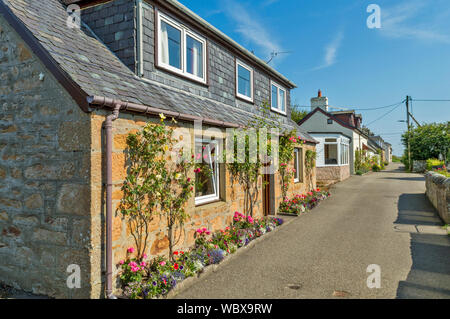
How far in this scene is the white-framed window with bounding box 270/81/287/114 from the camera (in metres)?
12.9

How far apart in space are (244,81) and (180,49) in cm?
377

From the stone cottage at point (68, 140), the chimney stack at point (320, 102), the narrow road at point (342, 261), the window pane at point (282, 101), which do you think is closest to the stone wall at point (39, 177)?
the stone cottage at point (68, 140)

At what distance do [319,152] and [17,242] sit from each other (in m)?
19.4

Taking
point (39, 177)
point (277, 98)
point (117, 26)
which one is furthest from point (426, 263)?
point (277, 98)

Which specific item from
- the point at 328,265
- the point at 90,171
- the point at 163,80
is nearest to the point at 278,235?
the point at 328,265

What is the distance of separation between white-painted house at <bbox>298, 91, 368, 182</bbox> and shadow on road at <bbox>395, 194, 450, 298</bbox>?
11287mm

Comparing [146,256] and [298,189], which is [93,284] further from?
[298,189]

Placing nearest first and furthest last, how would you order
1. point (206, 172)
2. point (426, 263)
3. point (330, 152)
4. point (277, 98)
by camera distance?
point (426, 263) → point (206, 172) → point (277, 98) → point (330, 152)

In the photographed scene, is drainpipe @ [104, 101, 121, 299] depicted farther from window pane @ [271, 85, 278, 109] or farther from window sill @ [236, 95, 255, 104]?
window pane @ [271, 85, 278, 109]

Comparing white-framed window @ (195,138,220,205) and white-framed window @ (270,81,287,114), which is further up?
white-framed window @ (270,81,287,114)

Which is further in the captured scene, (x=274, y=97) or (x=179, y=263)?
(x=274, y=97)

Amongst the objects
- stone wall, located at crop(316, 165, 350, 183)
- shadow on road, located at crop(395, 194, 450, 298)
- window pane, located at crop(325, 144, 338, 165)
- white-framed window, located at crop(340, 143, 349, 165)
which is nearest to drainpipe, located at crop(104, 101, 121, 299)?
shadow on road, located at crop(395, 194, 450, 298)

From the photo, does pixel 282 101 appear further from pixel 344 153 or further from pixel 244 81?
pixel 344 153

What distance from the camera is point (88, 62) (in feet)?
17.3
